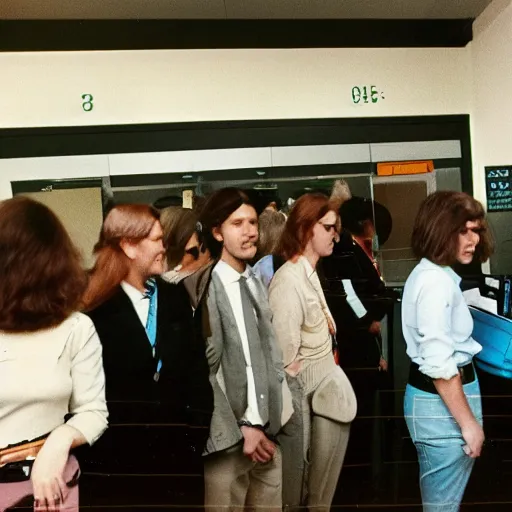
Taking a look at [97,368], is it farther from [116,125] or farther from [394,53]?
[394,53]

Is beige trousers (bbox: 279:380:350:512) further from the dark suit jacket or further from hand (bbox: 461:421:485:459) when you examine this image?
hand (bbox: 461:421:485:459)

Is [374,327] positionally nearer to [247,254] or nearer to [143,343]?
[247,254]

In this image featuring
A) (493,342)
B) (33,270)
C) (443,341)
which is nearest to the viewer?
(33,270)

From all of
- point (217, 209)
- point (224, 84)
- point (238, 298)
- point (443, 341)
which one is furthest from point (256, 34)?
point (443, 341)

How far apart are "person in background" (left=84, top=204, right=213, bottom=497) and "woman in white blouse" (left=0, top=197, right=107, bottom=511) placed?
0.37ft

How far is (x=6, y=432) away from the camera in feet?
7.08

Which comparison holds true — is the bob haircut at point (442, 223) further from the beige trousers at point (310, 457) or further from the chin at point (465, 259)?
the beige trousers at point (310, 457)

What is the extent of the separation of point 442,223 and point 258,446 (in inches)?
44.3

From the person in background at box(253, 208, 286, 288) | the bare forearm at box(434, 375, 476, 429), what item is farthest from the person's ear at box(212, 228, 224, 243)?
the bare forearm at box(434, 375, 476, 429)

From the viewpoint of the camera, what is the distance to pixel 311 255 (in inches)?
91.2

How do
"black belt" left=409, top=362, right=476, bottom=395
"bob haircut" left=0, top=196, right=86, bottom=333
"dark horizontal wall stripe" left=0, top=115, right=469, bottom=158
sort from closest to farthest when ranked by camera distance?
"bob haircut" left=0, top=196, right=86, bottom=333, "dark horizontal wall stripe" left=0, top=115, right=469, bottom=158, "black belt" left=409, top=362, right=476, bottom=395

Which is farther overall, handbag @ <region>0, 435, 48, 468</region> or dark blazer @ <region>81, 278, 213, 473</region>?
dark blazer @ <region>81, 278, 213, 473</region>

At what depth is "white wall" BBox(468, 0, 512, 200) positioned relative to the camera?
2.34 meters

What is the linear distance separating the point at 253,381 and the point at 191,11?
1.45m
